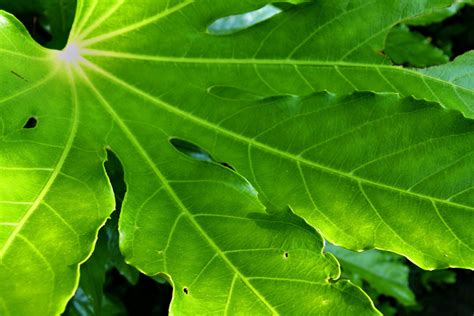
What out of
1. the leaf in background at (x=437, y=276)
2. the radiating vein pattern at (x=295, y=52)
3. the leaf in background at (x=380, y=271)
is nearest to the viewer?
the radiating vein pattern at (x=295, y=52)

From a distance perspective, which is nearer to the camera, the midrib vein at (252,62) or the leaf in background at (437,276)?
the midrib vein at (252,62)

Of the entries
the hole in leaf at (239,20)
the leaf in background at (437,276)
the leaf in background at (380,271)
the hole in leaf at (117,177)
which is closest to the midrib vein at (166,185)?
the hole in leaf at (117,177)

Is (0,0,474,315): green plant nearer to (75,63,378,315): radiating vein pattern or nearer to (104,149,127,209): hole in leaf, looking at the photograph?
(75,63,378,315): radiating vein pattern

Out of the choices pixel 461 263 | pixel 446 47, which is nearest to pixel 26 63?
pixel 461 263

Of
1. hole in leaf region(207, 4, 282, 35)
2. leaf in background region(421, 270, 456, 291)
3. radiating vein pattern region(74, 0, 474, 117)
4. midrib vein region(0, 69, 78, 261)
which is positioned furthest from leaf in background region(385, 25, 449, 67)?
leaf in background region(421, 270, 456, 291)

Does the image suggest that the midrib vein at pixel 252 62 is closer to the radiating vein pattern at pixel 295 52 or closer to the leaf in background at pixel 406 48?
the radiating vein pattern at pixel 295 52

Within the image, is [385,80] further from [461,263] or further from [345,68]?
[461,263]
